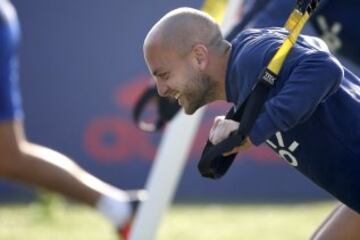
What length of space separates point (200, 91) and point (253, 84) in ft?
0.68

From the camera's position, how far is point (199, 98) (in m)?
3.19

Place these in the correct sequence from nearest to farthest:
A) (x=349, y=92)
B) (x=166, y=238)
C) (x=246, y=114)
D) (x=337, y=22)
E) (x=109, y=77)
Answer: (x=246, y=114) → (x=349, y=92) → (x=337, y=22) → (x=166, y=238) → (x=109, y=77)

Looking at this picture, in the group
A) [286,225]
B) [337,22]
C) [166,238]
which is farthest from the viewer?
[286,225]

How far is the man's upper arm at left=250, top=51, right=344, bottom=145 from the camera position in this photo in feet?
9.58

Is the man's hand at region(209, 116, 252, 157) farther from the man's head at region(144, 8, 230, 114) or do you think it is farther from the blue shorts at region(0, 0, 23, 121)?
the blue shorts at region(0, 0, 23, 121)

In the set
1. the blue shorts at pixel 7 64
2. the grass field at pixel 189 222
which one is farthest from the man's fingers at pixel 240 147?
the grass field at pixel 189 222

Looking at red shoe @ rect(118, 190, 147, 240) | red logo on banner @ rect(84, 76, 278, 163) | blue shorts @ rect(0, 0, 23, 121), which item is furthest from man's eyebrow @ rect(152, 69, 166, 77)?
red logo on banner @ rect(84, 76, 278, 163)

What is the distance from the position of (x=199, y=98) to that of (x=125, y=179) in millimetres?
5531

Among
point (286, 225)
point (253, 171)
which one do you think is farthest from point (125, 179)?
point (286, 225)

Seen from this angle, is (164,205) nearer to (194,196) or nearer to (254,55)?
(254,55)

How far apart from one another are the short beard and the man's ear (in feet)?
0.11

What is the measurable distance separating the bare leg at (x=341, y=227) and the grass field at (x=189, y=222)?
2789 millimetres

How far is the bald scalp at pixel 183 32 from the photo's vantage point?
3129 millimetres

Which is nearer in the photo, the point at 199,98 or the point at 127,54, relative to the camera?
the point at 199,98
